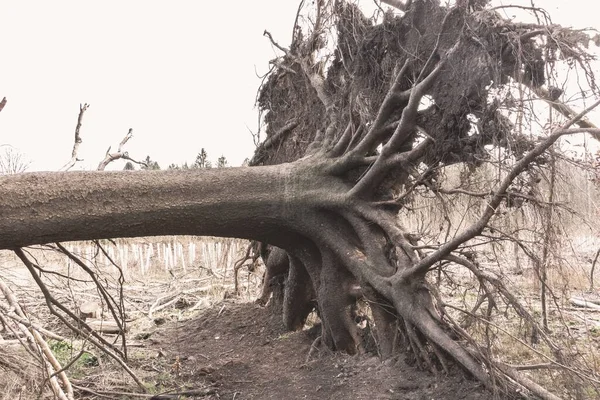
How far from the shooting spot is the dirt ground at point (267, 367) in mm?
3947

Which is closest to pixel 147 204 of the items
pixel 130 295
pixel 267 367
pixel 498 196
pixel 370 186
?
pixel 370 186

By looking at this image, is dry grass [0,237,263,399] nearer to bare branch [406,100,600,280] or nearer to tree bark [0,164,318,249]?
tree bark [0,164,318,249]

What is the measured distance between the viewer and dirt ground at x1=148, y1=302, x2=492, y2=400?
395 cm

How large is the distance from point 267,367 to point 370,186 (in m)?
2.02

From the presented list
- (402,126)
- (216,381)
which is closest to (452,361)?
(402,126)

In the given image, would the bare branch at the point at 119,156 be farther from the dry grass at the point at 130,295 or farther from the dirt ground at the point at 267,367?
the dirt ground at the point at 267,367

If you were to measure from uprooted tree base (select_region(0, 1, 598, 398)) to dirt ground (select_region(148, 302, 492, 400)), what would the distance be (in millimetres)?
183

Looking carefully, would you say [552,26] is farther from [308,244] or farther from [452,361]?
[308,244]

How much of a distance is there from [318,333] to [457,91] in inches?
110

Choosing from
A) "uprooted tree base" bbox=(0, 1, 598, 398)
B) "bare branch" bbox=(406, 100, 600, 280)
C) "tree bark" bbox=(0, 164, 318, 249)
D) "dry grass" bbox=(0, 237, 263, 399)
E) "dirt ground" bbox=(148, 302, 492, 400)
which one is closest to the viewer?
"bare branch" bbox=(406, 100, 600, 280)

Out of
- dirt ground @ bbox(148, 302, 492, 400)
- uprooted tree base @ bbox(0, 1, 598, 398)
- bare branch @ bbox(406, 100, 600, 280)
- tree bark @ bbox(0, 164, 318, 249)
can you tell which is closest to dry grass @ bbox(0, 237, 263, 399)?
dirt ground @ bbox(148, 302, 492, 400)

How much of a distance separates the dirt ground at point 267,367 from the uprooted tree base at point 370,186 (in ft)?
0.60

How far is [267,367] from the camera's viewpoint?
527 centimetres

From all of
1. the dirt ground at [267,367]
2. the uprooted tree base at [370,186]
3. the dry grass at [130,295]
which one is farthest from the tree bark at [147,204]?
the dirt ground at [267,367]
